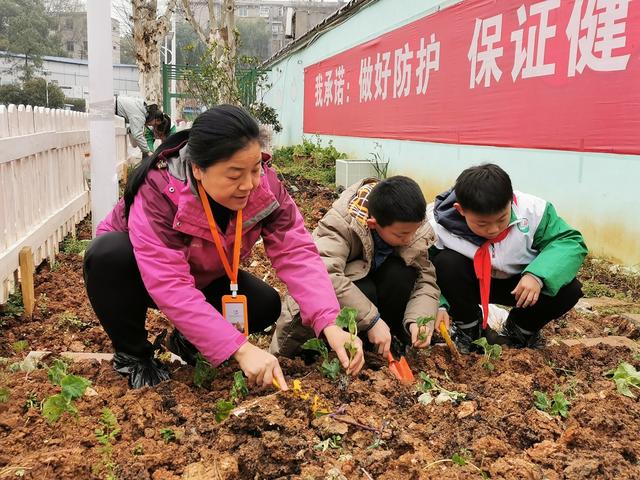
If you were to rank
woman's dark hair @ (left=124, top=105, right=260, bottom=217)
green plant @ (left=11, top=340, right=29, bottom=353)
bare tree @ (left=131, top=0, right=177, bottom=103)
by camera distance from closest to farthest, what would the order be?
woman's dark hair @ (left=124, top=105, right=260, bottom=217) < green plant @ (left=11, top=340, right=29, bottom=353) < bare tree @ (left=131, top=0, right=177, bottom=103)

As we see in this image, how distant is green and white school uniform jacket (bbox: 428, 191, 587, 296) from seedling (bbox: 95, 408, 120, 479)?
172cm

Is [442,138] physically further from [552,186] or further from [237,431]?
[237,431]

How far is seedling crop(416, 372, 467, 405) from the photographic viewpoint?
2.11 metres

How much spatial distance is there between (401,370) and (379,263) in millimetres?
617

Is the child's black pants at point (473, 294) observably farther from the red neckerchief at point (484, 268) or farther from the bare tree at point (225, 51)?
the bare tree at point (225, 51)

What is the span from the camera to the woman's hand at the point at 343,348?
7.12ft

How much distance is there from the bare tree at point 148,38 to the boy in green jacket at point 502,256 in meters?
12.1

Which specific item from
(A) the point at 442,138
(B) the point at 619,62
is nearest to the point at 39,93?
(A) the point at 442,138

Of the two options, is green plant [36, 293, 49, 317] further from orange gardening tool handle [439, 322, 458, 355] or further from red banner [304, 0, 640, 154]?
red banner [304, 0, 640, 154]

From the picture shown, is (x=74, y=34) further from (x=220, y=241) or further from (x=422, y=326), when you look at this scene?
(x=422, y=326)

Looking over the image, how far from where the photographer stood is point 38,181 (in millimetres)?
4680

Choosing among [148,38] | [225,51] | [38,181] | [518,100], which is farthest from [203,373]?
[148,38]

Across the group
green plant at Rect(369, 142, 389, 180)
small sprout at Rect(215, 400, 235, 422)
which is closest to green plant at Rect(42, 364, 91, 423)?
small sprout at Rect(215, 400, 235, 422)

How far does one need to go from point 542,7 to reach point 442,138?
1973 mm
